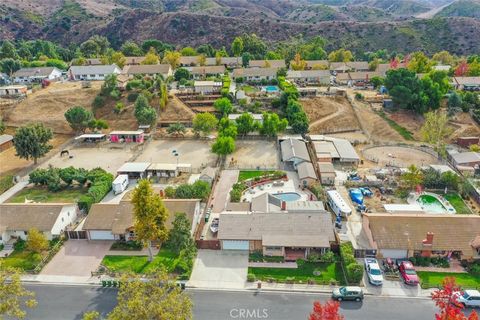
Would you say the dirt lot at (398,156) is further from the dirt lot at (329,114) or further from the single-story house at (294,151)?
the dirt lot at (329,114)

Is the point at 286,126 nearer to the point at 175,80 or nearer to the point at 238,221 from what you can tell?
the point at 238,221

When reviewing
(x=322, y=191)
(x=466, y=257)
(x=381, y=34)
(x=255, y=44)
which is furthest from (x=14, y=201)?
(x=381, y=34)

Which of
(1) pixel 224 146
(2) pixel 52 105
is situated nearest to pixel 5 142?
(2) pixel 52 105

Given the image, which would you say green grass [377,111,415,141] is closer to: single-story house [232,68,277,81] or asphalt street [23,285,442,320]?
single-story house [232,68,277,81]

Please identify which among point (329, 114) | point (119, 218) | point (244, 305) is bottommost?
point (244, 305)

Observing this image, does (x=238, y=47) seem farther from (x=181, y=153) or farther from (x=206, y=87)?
(x=181, y=153)


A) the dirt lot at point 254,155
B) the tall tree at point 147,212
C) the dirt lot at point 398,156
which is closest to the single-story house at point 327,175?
the dirt lot at point 254,155
